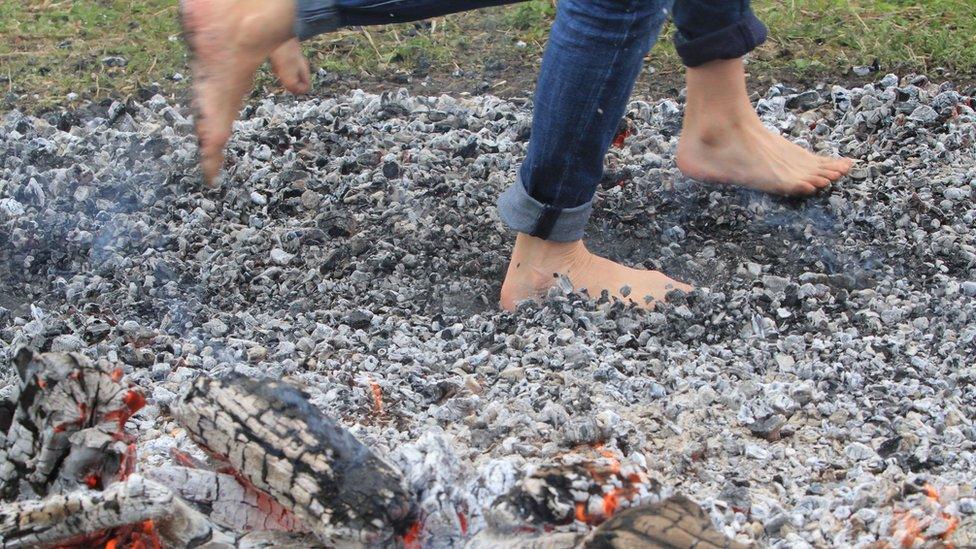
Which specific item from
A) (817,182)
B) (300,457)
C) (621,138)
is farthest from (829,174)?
(300,457)

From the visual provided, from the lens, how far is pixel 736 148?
124 inches

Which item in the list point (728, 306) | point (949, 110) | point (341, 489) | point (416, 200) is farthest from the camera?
point (949, 110)

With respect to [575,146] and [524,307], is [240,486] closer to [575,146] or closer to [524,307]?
[524,307]

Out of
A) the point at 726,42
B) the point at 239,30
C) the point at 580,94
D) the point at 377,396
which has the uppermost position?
the point at 239,30

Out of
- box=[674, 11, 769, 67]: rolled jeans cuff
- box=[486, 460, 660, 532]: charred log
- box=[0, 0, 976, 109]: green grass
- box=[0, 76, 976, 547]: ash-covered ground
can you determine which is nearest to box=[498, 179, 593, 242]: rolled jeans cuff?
box=[0, 76, 976, 547]: ash-covered ground

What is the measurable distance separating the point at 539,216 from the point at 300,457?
40.4 inches

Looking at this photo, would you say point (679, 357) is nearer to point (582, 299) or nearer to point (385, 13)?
point (582, 299)

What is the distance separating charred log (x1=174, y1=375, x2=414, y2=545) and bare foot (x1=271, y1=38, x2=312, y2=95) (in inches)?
44.3

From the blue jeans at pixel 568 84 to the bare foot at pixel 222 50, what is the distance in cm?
7

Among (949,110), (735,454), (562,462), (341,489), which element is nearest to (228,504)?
(341,489)

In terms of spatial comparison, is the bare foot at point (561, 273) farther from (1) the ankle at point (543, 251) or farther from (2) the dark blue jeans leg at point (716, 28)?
(2) the dark blue jeans leg at point (716, 28)

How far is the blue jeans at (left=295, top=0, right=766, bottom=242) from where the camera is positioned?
2.27 metres

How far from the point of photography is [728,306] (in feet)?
8.46

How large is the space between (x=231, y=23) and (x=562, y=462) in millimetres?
1235
